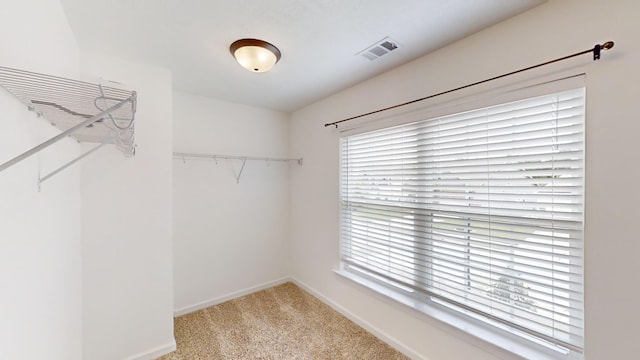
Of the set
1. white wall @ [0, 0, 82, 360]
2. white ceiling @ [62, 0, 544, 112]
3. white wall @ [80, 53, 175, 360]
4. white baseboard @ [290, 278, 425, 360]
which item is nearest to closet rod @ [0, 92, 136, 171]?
white wall @ [0, 0, 82, 360]

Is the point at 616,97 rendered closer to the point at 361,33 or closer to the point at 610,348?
the point at 610,348

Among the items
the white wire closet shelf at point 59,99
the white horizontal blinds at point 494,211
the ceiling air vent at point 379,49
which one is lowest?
the white horizontal blinds at point 494,211

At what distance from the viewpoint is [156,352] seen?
2.04 m

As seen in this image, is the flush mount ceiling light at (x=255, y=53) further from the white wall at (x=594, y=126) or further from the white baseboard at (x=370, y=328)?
the white baseboard at (x=370, y=328)

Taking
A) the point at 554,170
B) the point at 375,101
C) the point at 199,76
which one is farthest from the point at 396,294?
the point at 199,76

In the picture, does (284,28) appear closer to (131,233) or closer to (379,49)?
(379,49)

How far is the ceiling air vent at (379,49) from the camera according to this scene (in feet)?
5.67

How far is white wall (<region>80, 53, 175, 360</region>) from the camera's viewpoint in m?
1.83

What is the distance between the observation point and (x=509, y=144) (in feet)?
4.87

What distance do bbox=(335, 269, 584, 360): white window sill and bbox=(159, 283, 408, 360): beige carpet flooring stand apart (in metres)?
0.45

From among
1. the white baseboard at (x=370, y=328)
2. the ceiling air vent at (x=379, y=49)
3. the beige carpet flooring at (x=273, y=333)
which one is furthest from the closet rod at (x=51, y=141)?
the white baseboard at (x=370, y=328)

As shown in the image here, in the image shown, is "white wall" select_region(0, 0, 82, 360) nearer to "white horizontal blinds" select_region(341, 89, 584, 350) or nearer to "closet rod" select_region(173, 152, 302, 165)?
"closet rod" select_region(173, 152, 302, 165)

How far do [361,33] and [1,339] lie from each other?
2092 millimetres

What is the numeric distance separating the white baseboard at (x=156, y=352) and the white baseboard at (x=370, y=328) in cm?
150
